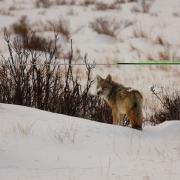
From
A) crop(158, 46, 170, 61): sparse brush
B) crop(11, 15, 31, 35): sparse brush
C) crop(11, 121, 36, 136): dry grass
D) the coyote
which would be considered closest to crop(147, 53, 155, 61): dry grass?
crop(158, 46, 170, 61): sparse brush

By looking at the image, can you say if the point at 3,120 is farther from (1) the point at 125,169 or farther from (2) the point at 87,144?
(1) the point at 125,169

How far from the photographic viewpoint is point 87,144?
5031 millimetres

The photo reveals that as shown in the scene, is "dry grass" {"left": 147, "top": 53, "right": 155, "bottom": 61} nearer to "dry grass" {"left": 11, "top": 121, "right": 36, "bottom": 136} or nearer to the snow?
the snow

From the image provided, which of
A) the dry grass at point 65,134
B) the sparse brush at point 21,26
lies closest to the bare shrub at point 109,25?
the sparse brush at point 21,26

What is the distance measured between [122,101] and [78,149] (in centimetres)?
233

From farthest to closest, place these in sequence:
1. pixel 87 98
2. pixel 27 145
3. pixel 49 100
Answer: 1. pixel 87 98
2. pixel 49 100
3. pixel 27 145

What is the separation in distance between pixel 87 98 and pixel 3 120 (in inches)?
140

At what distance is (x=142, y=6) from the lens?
2412 cm

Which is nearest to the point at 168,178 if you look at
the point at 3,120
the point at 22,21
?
the point at 3,120

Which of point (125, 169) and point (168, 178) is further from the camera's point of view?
point (125, 169)

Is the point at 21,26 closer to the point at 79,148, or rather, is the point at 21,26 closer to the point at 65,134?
the point at 65,134

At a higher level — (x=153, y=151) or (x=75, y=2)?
(x=75, y=2)

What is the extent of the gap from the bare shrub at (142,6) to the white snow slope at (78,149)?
699 inches

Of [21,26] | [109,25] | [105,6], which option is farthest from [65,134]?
[105,6]
